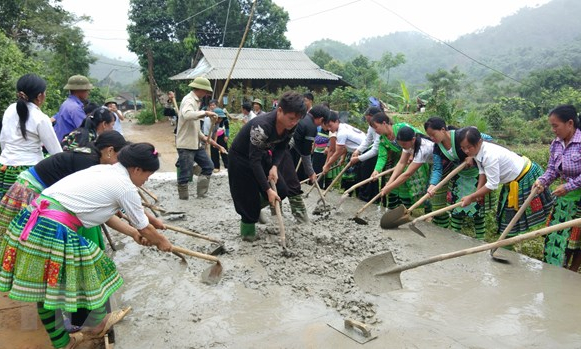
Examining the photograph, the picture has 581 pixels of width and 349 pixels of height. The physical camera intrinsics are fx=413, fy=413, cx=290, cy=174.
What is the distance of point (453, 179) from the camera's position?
4625 mm

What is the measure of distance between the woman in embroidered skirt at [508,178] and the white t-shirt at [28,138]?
354 centimetres

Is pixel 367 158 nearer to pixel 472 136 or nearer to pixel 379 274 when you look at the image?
pixel 472 136

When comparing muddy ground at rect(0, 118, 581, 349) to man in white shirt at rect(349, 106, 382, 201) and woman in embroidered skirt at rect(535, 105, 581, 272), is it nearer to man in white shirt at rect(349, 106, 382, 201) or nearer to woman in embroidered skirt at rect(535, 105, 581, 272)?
woman in embroidered skirt at rect(535, 105, 581, 272)

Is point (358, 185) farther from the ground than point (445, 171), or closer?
closer

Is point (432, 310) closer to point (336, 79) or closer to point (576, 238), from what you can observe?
point (576, 238)

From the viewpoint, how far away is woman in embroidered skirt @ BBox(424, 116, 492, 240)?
4.23m

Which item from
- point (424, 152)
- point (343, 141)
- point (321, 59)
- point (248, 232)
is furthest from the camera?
point (321, 59)

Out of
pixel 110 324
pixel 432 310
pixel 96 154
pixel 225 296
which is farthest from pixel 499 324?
pixel 96 154

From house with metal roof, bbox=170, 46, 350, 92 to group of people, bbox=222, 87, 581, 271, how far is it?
1509cm

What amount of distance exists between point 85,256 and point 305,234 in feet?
7.97

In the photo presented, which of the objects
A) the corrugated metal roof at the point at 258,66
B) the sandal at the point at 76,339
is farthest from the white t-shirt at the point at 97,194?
the corrugated metal roof at the point at 258,66

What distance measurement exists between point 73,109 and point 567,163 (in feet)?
14.9

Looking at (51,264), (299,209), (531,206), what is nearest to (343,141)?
(299,209)

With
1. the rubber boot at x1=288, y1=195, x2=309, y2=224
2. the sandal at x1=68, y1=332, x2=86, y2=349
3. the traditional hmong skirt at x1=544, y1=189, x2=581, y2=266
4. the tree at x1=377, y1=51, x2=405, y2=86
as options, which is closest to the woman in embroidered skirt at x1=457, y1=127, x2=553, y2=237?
the traditional hmong skirt at x1=544, y1=189, x2=581, y2=266
